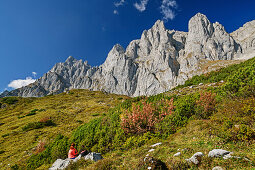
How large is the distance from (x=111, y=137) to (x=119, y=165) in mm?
4007

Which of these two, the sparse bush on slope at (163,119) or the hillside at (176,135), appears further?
the sparse bush on slope at (163,119)

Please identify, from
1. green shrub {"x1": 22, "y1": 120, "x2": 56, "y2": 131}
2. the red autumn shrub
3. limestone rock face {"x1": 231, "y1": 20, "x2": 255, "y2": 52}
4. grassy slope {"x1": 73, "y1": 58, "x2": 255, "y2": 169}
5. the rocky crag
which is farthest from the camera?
limestone rock face {"x1": 231, "y1": 20, "x2": 255, "y2": 52}

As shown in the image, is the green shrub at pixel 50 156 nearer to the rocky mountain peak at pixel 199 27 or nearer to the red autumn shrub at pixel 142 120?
the red autumn shrub at pixel 142 120

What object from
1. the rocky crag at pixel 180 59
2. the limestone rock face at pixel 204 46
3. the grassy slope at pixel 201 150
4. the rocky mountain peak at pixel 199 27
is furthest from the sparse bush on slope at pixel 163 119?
the rocky mountain peak at pixel 199 27

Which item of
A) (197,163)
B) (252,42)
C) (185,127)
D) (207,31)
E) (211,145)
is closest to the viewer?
(197,163)

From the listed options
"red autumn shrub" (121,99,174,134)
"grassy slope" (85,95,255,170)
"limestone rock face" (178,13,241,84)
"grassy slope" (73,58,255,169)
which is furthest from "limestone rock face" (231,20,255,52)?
"red autumn shrub" (121,99,174,134)

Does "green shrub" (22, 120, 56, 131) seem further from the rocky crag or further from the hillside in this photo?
the rocky crag

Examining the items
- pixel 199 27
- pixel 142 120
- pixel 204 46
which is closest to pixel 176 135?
pixel 142 120

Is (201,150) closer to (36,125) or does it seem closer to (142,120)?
(142,120)

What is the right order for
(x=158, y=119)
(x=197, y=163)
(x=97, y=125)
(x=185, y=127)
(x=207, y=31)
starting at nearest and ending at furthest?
(x=197, y=163) → (x=185, y=127) → (x=158, y=119) → (x=97, y=125) → (x=207, y=31)

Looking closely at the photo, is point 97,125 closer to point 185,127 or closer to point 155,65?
point 185,127

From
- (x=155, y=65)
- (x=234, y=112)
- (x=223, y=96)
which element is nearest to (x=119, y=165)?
(x=234, y=112)

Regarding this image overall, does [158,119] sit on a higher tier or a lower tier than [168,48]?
lower

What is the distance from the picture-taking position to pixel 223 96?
845 cm
